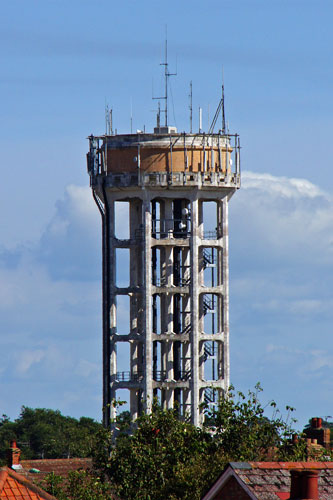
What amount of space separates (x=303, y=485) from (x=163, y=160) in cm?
7212

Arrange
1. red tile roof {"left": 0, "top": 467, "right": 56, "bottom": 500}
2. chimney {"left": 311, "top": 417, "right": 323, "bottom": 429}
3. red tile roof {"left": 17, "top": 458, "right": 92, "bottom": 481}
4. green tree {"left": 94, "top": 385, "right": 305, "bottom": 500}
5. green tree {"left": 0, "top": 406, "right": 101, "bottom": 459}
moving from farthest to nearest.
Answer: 1. green tree {"left": 0, "top": 406, "right": 101, "bottom": 459}
2. chimney {"left": 311, "top": 417, "right": 323, "bottom": 429}
3. red tile roof {"left": 17, "top": 458, "right": 92, "bottom": 481}
4. green tree {"left": 94, "top": 385, "right": 305, "bottom": 500}
5. red tile roof {"left": 0, "top": 467, "right": 56, "bottom": 500}

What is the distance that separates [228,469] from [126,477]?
32.4 meters

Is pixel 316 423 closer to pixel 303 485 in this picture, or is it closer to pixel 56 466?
pixel 56 466

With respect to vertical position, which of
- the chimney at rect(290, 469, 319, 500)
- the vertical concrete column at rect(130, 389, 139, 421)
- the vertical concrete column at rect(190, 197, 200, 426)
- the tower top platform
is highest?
the tower top platform

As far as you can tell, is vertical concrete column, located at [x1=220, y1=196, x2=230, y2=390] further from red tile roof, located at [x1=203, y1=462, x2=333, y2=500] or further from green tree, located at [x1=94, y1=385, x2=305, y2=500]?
red tile roof, located at [x1=203, y1=462, x2=333, y2=500]

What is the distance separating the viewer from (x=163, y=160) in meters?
116

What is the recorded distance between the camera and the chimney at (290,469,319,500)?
146 feet

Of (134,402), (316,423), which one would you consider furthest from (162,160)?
(316,423)

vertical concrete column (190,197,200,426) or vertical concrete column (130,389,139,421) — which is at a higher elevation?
vertical concrete column (190,197,200,426)

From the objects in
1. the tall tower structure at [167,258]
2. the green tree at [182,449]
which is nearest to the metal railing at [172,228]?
the tall tower structure at [167,258]

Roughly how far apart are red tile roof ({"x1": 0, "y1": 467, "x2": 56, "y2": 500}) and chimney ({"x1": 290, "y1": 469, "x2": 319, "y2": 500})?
38.1 ft

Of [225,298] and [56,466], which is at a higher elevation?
[225,298]

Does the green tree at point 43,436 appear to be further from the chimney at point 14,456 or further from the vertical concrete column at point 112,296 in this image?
the chimney at point 14,456

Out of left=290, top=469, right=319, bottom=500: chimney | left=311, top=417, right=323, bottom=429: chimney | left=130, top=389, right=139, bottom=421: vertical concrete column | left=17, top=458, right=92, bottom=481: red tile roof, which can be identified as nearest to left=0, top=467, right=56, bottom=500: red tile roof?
left=290, top=469, right=319, bottom=500: chimney
